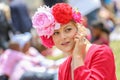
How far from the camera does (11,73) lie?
8359 millimetres

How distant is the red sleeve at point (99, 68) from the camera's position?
155 inches

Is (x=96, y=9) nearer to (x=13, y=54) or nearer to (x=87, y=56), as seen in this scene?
(x=13, y=54)

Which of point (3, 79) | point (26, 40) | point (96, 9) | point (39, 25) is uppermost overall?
point (96, 9)

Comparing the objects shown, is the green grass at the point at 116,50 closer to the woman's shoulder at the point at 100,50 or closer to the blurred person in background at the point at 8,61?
the blurred person in background at the point at 8,61

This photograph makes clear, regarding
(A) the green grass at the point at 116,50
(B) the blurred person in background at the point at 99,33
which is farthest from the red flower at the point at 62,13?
(B) the blurred person in background at the point at 99,33

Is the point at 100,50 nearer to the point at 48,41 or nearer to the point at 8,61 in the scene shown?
the point at 48,41

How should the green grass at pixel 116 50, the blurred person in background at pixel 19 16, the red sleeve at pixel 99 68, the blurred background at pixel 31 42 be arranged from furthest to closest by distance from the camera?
the blurred person in background at pixel 19 16 → the green grass at pixel 116 50 → the blurred background at pixel 31 42 → the red sleeve at pixel 99 68

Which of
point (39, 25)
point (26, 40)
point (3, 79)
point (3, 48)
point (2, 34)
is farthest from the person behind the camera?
point (2, 34)

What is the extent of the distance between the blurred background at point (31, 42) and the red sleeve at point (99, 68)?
91cm

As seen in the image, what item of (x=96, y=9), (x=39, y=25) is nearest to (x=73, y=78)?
(x=39, y=25)

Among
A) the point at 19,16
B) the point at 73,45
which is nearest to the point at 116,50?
the point at 19,16

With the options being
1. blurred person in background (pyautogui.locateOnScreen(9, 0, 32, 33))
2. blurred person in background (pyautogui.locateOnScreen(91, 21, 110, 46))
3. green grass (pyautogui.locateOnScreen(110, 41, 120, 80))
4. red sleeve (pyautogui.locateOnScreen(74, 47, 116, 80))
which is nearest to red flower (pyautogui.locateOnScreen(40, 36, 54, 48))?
red sleeve (pyautogui.locateOnScreen(74, 47, 116, 80))

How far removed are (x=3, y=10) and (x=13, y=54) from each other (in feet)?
10.6

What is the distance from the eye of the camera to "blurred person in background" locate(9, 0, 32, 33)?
12.8 metres
